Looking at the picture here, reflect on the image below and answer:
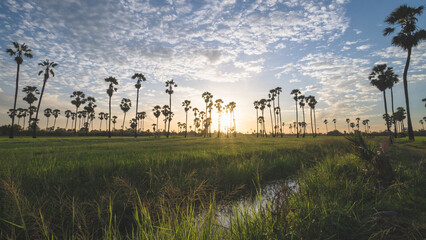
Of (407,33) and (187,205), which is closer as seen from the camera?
(187,205)

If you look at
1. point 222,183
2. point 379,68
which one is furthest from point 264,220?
point 379,68

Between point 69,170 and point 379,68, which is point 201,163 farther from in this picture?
point 379,68

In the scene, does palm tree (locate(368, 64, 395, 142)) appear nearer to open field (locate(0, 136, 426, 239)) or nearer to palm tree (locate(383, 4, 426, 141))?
palm tree (locate(383, 4, 426, 141))

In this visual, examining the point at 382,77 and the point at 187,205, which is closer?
the point at 187,205

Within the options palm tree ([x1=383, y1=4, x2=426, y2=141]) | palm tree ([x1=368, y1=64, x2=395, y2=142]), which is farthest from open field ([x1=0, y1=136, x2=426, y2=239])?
palm tree ([x1=368, y1=64, x2=395, y2=142])

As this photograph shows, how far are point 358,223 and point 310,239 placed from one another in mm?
1237

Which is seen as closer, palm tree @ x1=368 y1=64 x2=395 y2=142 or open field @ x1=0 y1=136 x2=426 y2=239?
open field @ x1=0 y1=136 x2=426 y2=239

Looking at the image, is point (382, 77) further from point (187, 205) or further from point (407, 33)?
point (187, 205)

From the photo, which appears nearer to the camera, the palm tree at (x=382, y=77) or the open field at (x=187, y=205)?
the open field at (x=187, y=205)

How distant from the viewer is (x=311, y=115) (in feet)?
319

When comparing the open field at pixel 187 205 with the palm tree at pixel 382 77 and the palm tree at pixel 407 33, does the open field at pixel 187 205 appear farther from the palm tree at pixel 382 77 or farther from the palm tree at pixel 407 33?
the palm tree at pixel 382 77

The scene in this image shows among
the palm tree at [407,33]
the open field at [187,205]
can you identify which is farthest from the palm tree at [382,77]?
the open field at [187,205]

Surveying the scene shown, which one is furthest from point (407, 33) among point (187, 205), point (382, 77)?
point (187, 205)

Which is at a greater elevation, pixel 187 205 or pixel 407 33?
pixel 407 33
